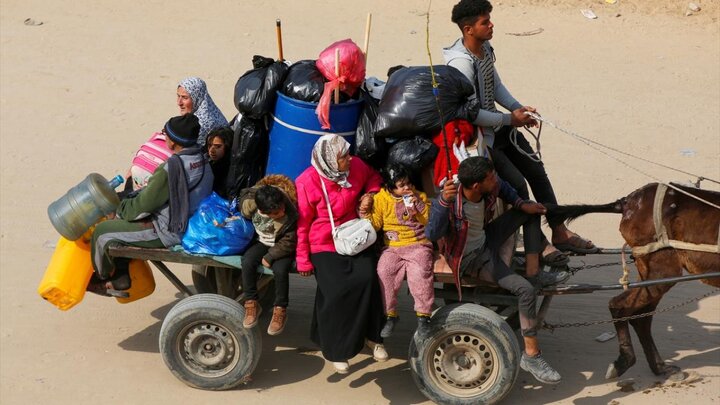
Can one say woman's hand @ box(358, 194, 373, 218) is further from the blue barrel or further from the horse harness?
the horse harness

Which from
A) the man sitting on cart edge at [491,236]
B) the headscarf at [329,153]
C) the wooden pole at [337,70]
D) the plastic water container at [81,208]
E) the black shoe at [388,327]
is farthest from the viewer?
the plastic water container at [81,208]

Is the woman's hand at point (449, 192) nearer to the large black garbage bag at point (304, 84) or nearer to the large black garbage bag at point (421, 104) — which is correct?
the large black garbage bag at point (421, 104)

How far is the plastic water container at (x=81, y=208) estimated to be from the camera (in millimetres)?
7664

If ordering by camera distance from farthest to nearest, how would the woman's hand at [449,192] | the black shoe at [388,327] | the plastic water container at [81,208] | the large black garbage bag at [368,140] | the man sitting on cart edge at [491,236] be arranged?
the plastic water container at [81,208] → the large black garbage bag at [368,140] → the black shoe at [388,327] → the man sitting on cart edge at [491,236] → the woman's hand at [449,192]

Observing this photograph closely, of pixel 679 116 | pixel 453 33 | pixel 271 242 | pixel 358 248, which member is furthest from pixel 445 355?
pixel 453 33

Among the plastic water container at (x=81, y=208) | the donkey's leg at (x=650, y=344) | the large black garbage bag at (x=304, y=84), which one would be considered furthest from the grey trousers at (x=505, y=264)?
the plastic water container at (x=81, y=208)

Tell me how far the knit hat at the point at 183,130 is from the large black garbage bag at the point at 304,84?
653mm

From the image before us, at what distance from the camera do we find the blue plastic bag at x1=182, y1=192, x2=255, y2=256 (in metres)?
7.39

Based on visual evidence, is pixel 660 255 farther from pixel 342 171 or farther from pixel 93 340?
pixel 93 340

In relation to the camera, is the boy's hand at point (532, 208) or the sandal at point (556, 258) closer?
the boy's hand at point (532, 208)

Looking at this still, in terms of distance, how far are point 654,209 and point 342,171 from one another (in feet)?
6.92

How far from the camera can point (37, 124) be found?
12.9m

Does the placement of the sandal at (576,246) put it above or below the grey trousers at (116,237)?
below

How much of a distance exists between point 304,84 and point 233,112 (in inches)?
244
